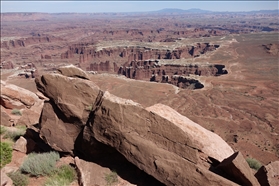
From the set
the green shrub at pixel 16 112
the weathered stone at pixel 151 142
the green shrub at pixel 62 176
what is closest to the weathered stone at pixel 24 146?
the green shrub at pixel 62 176

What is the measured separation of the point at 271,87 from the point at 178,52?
6348cm

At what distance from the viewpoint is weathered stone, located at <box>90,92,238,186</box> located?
675cm

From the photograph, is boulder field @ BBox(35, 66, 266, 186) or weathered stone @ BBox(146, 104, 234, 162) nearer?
boulder field @ BBox(35, 66, 266, 186)

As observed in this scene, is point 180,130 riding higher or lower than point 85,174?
higher

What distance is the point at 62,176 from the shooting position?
25.2 ft

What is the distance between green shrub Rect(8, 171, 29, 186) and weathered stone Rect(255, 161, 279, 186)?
740cm

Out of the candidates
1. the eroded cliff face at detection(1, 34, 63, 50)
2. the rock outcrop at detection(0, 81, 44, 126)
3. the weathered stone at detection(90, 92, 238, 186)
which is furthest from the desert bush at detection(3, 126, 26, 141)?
the eroded cliff face at detection(1, 34, 63, 50)

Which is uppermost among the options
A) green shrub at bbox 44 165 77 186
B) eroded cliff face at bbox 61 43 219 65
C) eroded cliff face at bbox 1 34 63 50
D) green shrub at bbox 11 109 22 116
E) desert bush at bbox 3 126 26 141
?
eroded cliff face at bbox 1 34 63 50

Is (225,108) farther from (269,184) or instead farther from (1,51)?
(1,51)

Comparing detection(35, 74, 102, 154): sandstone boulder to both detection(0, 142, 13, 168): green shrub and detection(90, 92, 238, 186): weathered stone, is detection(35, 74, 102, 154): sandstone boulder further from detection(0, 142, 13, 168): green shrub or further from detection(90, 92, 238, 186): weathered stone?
detection(0, 142, 13, 168): green shrub

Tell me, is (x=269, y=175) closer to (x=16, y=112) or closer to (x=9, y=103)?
(x=16, y=112)

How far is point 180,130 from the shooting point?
7625mm

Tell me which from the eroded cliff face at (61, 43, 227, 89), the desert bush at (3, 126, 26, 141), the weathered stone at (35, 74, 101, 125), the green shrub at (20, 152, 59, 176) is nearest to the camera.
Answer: the green shrub at (20, 152, 59, 176)

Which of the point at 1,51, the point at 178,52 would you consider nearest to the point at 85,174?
the point at 178,52
